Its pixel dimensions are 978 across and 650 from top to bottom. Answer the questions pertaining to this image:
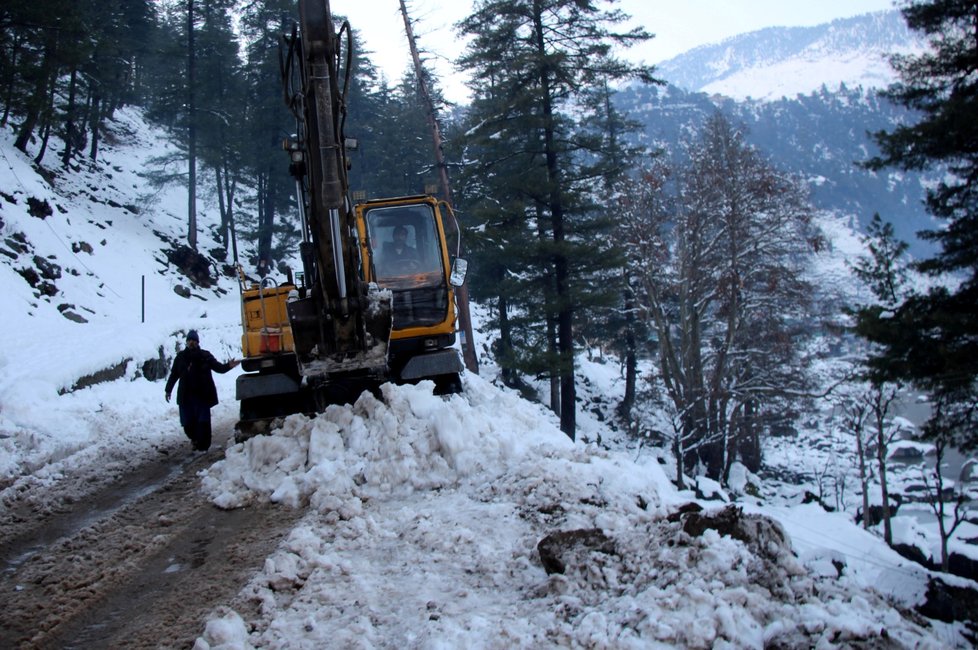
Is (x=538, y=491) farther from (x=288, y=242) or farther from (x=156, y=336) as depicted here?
(x=288, y=242)

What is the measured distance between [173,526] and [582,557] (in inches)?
148

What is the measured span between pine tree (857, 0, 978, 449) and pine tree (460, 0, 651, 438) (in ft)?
24.5

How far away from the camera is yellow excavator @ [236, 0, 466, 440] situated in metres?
5.87

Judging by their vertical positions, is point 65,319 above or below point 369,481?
above

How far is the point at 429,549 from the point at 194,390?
5.14m

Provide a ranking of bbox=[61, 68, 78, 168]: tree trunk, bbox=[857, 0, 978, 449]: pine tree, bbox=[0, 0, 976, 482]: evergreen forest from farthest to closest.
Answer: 1. bbox=[61, 68, 78, 168]: tree trunk
2. bbox=[0, 0, 976, 482]: evergreen forest
3. bbox=[857, 0, 978, 449]: pine tree

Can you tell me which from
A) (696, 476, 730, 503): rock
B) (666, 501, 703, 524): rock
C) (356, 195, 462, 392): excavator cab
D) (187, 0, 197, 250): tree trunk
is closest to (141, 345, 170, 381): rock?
(356, 195, 462, 392): excavator cab

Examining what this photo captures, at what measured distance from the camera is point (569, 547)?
4.18 m

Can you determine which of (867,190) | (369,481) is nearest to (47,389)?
(369,481)

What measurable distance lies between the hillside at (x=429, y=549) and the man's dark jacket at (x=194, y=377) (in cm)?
85

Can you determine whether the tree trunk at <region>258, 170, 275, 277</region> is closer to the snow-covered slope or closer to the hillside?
the snow-covered slope

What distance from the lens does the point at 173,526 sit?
5707mm

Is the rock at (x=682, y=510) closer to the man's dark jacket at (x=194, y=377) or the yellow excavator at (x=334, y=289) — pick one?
the yellow excavator at (x=334, y=289)

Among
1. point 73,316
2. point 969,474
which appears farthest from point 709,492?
point 969,474
